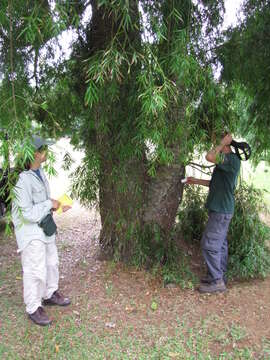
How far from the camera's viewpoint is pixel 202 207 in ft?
14.9

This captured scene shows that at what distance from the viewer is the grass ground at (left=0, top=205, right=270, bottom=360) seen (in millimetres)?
2814

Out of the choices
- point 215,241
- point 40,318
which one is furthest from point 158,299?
point 40,318

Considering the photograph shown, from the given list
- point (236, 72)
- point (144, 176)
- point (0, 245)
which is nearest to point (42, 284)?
point (144, 176)

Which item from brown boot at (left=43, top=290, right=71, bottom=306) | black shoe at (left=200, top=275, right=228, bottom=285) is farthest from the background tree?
brown boot at (left=43, top=290, right=71, bottom=306)

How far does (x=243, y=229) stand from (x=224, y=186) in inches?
32.4

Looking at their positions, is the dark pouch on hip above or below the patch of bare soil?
above

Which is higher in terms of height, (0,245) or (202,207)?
(202,207)

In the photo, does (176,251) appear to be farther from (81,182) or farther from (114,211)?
(81,182)

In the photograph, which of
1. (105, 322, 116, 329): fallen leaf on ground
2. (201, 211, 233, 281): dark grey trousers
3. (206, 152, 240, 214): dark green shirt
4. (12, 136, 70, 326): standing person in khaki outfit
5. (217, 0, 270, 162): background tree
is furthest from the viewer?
(201, 211, 233, 281): dark grey trousers

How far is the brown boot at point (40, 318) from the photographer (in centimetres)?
306

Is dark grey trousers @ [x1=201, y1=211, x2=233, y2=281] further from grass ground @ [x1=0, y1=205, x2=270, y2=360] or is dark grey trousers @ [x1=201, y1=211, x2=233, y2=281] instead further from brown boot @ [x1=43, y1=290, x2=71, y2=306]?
brown boot @ [x1=43, y1=290, x2=71, y2=306]

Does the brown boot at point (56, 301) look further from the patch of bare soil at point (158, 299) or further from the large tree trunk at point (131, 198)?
the large tree trunk at point (131, 198)

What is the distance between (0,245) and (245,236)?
3.40m

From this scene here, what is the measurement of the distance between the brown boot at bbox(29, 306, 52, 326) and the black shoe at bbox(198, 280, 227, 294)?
1.59 meters
